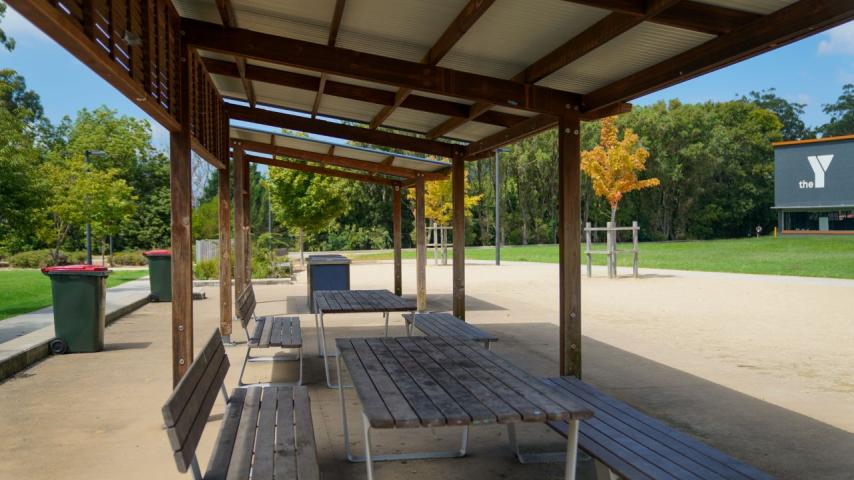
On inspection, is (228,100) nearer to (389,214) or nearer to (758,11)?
(758,11)

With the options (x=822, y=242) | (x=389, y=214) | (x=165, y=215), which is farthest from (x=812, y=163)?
(x=165, y=215)

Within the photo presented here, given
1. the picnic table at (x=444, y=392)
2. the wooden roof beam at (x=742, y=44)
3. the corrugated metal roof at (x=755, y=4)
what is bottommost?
the picnic table at (x=444, y=392)

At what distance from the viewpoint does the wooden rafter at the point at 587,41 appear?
449 centimetres

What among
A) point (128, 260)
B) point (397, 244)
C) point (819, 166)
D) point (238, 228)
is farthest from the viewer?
point (819, 166)

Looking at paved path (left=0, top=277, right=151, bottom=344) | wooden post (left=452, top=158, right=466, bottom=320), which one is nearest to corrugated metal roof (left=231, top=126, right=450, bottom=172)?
wooden post (left=452, top=158, right=466, bottom=320)

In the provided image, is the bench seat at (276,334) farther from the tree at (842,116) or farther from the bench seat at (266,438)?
the tree at (842,116)

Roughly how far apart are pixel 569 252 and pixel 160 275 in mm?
11913

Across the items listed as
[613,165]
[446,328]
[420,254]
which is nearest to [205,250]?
[420,254]

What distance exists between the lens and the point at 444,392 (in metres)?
3.51

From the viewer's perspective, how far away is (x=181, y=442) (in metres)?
2.81

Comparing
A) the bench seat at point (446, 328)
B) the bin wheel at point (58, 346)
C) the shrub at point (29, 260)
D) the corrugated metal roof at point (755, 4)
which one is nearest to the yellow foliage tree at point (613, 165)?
the bench seat at point (446, 328)

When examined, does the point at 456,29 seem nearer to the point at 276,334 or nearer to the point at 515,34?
the point at 515,34

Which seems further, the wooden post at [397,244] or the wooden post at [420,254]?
the wooden post at [397,244]

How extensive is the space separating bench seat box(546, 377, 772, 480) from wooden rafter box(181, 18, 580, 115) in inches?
140
